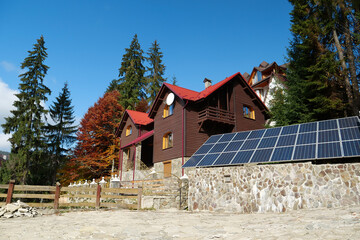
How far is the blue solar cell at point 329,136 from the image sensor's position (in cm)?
1040

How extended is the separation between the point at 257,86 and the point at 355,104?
19.3 m

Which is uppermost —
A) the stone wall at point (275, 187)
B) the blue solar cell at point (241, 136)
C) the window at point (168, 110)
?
the window at point (168, 110)

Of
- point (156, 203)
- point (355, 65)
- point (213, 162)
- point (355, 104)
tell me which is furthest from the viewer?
point (355, 65)

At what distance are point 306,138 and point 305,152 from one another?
4.50 ft

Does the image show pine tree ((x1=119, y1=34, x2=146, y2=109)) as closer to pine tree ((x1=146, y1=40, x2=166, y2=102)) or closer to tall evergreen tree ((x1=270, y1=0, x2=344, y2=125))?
pine tree ((x1=146, y1=40, x2=166, y2=102))

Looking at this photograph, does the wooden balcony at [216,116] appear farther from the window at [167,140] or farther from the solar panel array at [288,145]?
the solar panel array at [288,145]

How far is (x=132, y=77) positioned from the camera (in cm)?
4456

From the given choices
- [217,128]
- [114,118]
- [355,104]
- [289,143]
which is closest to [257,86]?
[217,128]

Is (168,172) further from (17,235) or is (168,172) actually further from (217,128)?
(17,235)

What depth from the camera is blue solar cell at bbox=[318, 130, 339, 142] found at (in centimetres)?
1040

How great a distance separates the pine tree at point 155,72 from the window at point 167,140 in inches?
883

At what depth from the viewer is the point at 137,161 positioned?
88.4ft

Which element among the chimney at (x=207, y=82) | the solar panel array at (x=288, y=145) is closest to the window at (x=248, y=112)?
the chimney at (x=207, y=82)

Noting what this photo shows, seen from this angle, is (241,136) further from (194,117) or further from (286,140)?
(194,117)
